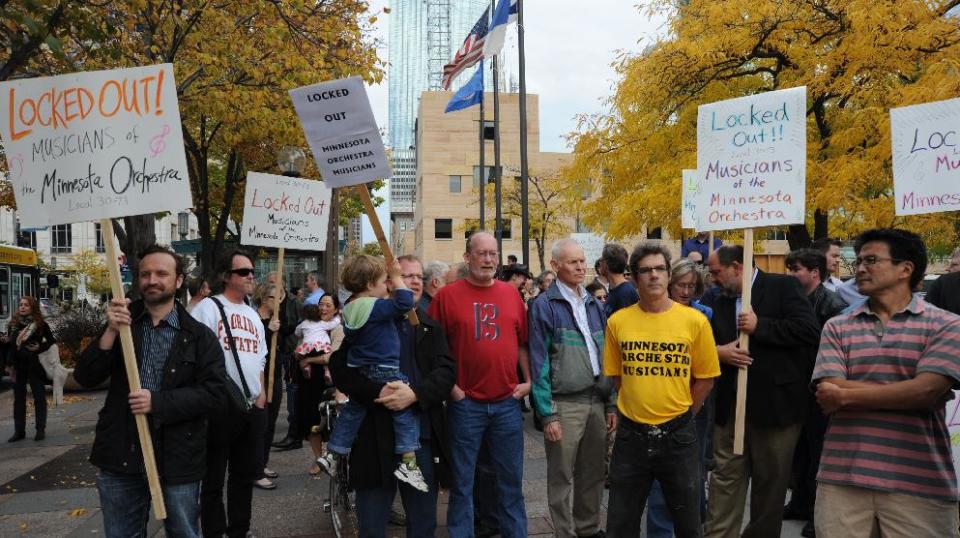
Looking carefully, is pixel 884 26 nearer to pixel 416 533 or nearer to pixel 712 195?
pixel 712 195

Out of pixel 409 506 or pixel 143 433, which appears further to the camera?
pixel 409 506

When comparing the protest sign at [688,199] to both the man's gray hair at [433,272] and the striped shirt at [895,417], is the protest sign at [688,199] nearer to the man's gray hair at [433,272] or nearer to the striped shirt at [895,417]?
the man's gray hair at [433,272]

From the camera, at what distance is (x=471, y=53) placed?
16953 millimetres

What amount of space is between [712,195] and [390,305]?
2.38m

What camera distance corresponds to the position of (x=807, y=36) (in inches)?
679

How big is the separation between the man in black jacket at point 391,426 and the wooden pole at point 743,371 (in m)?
1.71

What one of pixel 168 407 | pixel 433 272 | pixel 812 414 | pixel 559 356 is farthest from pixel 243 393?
pixel 812 414

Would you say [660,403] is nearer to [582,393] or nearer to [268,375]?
[582,393]

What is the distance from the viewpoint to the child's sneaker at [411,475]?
4379 mm

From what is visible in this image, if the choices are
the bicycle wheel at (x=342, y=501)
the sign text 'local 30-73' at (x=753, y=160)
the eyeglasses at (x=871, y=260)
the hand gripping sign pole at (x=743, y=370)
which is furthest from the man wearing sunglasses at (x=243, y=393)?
the eyeglasses at (x=871, y=260)

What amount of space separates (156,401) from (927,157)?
517 centimetres

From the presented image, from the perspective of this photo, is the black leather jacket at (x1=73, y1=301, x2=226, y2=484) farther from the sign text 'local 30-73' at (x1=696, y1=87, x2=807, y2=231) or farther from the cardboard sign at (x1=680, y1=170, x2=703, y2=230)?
the cardboard sign at (x1=680, y1=170, x2=703, y2=230)

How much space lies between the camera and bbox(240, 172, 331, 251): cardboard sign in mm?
7984

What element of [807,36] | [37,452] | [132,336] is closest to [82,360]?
[132,336]
